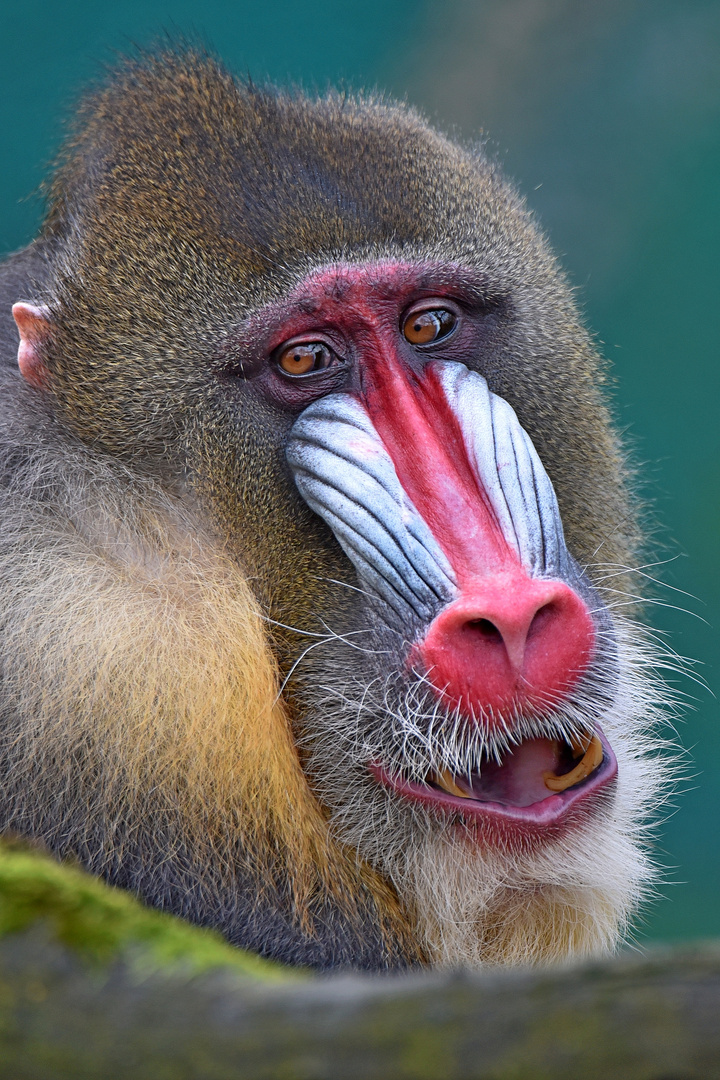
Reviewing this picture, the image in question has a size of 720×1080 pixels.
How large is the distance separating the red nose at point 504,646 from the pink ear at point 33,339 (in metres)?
0.94

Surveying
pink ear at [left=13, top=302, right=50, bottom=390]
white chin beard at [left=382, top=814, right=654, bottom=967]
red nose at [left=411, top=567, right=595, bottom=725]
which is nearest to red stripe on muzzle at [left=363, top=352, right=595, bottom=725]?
red nose at [left=411, top=567, right=595, bottom=725]

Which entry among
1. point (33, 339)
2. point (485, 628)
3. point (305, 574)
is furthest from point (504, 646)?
point (33, 339)

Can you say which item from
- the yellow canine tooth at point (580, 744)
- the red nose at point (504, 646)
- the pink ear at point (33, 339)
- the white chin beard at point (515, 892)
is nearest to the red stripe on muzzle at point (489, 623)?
the red nose at point (504, 646)

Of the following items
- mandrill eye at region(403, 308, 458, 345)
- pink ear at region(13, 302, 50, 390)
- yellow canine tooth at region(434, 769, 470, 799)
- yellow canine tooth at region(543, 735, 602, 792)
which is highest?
mandrill eye at region(403, 308, 458, 345)

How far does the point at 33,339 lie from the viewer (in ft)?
6.98

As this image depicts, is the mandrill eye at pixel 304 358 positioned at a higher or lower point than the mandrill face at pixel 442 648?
higher

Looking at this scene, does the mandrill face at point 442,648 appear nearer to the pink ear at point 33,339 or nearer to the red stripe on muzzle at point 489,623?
the red stripe on muzzle at point 489,623

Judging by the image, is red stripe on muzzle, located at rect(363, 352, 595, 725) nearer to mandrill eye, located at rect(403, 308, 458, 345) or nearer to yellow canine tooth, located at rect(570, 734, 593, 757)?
yellow canine tooth, located at rect(570, 734, 593, 757)

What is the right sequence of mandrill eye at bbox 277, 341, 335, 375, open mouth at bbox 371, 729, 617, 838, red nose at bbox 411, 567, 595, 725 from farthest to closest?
mandrill eye at bbox 277, 341, 335, 375, open mouth at bbox 371, 729, 617, 838, red nose at bbox 411, 567, 595, 725

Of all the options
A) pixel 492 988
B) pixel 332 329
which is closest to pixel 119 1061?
pixel 492 988

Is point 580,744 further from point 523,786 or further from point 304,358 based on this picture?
point 304,358

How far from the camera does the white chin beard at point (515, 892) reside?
187cm

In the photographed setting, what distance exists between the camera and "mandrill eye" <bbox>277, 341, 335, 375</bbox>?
79.8 inches

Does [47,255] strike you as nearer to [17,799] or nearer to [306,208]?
[306,208]
